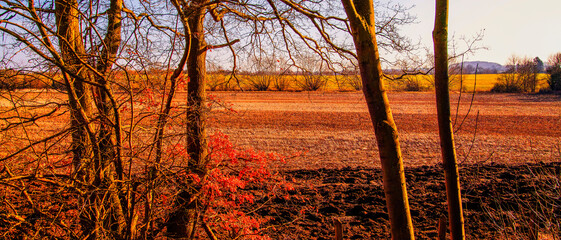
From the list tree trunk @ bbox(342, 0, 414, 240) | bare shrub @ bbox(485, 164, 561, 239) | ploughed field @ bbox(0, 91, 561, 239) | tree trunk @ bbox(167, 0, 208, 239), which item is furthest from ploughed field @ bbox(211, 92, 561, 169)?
tree trunk @ bbox(342, 0, 414, 240)

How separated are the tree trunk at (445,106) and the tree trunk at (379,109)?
339 millimetres

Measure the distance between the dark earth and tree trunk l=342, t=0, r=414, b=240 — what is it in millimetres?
2584

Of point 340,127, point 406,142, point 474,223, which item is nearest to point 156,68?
point 474,223

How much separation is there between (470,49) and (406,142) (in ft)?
30.2

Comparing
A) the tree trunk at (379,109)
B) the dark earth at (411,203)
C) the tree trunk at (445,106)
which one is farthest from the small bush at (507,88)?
the tree trunk at (379,109)

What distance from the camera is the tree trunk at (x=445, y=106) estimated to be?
2.54m

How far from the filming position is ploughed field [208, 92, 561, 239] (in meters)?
5.47

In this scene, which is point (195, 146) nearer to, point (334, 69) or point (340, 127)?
point (334, 69)

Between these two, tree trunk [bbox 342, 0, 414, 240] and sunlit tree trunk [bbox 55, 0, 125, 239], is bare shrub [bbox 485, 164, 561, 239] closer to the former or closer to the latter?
tree trunk [bbox 342, 0, 414, 240]

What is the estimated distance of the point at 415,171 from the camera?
8.28m

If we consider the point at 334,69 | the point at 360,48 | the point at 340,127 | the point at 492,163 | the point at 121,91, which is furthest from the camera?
the point at 340,127

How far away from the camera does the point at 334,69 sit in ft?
22.3

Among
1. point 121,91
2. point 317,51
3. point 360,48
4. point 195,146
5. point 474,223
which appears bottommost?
point 474,223

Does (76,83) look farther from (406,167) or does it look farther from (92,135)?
(406,167)
